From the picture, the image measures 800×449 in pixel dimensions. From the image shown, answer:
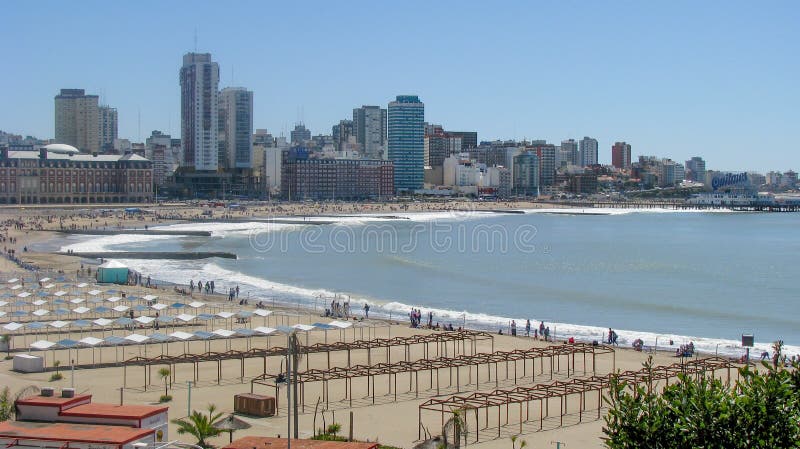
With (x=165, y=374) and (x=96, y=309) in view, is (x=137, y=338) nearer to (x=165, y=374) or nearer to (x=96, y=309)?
(x=165, y=374)

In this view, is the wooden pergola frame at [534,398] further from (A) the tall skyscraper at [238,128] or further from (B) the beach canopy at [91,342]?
(A) the tall skyscraper at [238,128]

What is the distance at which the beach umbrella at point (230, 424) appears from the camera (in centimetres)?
1667

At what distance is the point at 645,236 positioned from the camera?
93562 mm

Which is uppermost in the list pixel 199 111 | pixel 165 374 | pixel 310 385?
pixel 199 111

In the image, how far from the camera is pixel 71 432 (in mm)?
13133

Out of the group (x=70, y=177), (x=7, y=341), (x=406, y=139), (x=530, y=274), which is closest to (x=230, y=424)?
(x=7, y=341)

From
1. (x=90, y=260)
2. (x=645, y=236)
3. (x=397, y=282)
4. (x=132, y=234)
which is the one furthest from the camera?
(x=645, y=236)

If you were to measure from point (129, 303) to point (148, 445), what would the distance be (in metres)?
23.7

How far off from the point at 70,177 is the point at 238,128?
217 ft

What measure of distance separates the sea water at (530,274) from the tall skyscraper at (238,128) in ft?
297

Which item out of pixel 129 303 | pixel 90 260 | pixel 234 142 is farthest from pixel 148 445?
pixel 234 142

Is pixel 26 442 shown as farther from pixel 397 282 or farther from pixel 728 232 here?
pixel 728 232

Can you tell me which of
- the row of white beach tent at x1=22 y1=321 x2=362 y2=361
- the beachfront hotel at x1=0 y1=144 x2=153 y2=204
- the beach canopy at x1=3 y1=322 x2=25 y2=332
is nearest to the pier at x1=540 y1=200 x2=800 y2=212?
the beachfront hotel at x1=0 y1=144 x2=153 y2=204

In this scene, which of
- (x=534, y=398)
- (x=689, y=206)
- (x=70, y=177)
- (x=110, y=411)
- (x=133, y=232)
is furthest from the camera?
(x=689, y=206)
